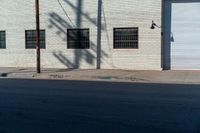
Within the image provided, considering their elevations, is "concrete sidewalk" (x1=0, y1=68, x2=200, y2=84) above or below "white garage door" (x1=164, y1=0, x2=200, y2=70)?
below

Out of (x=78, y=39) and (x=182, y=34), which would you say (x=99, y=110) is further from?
(x=78, y=39)

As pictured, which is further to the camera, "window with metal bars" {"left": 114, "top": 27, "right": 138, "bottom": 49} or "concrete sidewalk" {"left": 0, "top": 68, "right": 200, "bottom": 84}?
"window with metal bars" {"left": 114, "top": 27, "right": 138, "bottom": 49}

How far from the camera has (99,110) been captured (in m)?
11.9

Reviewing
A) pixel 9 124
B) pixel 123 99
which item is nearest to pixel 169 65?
pixel 123 99

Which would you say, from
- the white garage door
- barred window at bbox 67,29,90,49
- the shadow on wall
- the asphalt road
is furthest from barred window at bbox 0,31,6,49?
the asphalt road

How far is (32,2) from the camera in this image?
29062 mm

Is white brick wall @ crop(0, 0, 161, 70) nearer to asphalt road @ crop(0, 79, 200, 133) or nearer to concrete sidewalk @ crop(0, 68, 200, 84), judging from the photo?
concrete sidewalk @ crop(0, 68, 200, 84)

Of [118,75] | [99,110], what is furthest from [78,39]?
[99,110]

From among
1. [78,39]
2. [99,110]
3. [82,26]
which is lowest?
[99,110]

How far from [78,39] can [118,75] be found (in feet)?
18.2

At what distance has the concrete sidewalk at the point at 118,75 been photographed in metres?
22.0

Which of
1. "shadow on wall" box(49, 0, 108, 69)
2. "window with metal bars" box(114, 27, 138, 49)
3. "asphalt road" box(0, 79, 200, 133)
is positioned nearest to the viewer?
"asphalt road" box(0, 79, 200, 133)

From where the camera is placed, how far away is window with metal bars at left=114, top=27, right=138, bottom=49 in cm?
2670

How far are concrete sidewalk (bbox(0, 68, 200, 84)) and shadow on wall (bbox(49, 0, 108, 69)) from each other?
1.35 meters
